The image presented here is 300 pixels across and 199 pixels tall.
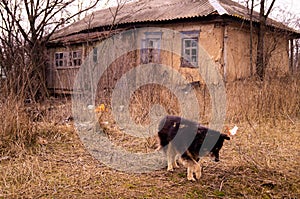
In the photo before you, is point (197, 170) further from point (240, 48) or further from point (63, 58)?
point (63, 58)

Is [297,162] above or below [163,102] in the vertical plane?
below

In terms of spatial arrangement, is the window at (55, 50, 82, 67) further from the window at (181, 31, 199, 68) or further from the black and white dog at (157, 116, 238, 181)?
the black and white dog at (157, 116, 238, 181)

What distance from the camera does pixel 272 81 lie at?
742cm

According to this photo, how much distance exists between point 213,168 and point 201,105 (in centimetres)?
313

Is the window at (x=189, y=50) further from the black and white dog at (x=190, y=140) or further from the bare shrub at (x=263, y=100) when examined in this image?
the black and white dog at (x=190, y=140)

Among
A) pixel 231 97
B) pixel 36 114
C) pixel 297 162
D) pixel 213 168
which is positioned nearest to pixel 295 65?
pixel 231 97

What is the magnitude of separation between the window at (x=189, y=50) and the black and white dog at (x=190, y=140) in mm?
10843

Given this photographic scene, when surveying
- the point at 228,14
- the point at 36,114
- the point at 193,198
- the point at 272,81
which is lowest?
the point at 193,198

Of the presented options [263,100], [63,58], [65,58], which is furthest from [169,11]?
[263,100]

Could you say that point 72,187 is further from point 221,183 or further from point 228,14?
point 228,14

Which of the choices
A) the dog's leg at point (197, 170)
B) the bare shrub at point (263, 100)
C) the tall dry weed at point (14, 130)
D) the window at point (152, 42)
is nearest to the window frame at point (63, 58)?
the window at point (152, 42)

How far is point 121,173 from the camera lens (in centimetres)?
375

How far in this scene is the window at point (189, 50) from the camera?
14242 millimetres

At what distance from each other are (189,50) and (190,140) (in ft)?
37.5
